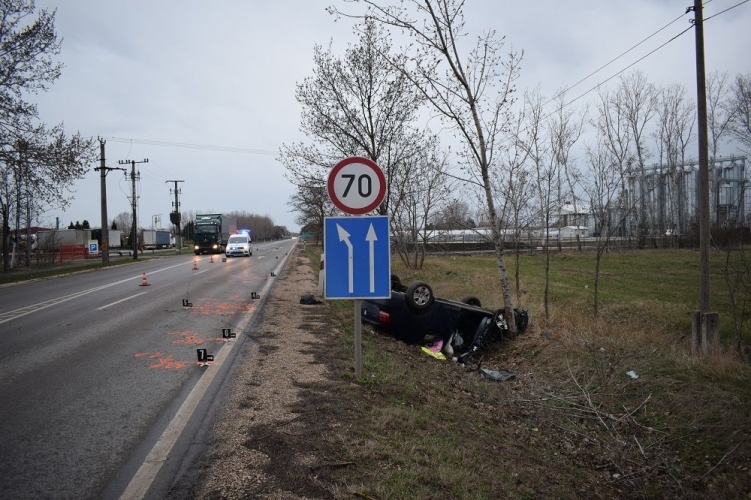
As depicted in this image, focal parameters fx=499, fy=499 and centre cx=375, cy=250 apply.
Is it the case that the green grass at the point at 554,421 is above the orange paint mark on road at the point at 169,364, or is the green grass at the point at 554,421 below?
below

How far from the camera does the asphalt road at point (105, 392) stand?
11.1 ft

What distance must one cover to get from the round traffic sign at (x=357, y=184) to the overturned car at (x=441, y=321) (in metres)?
3.45

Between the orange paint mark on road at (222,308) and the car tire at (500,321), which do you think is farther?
the orange paint mark on road at (222,308)

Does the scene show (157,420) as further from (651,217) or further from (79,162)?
(651,217)

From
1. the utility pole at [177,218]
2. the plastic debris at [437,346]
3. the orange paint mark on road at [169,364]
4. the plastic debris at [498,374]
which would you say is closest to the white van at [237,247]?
the utility pole at [177,218]

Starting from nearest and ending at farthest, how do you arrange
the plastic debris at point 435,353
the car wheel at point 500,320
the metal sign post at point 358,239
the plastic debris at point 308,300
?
the metal sign post at point 358,239, the plastic debris at point 435,353, the car wheel at point 500,320, the plastic debris at point 308,300

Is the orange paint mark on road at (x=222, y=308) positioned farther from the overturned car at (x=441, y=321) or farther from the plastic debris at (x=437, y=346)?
the plastic debris at (x=437, y=346)

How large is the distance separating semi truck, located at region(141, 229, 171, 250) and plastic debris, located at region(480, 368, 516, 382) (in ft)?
244

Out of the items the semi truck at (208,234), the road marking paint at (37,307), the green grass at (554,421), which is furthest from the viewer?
the semi truck at (208,234)

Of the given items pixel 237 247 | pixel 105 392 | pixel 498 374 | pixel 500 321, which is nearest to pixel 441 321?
pixel 500 321

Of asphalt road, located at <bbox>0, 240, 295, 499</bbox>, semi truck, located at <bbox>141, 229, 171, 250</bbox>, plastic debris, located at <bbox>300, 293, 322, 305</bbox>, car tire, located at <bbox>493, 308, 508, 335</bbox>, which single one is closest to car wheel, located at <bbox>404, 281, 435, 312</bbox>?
car tire, located at <bbox>493, 308, 508, 335</bbox>

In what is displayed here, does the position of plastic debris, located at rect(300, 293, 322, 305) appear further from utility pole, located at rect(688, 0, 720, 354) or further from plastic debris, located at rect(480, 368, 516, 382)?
utility pole, located at rect(688, 0, 720, 354)

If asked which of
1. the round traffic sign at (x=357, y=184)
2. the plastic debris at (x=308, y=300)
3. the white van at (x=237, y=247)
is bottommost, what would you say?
the plastic debris at (x=308, y=300)

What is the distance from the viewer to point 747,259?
7.89 metres
